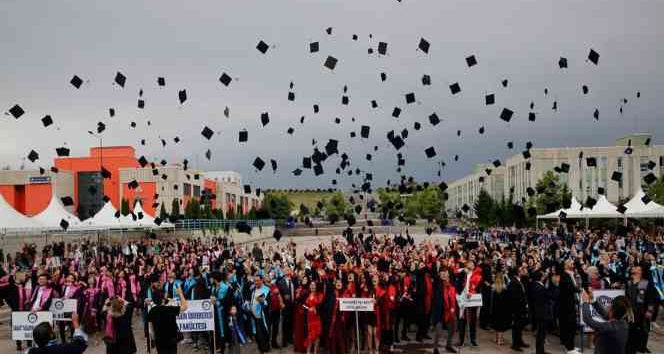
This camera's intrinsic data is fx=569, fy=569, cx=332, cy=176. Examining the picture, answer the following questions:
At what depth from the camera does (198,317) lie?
9.00 meters

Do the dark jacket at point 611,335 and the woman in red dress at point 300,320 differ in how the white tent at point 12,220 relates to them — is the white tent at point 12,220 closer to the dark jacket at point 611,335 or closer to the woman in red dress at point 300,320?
the woman in red dress at point 300,320

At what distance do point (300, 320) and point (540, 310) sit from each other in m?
4.21

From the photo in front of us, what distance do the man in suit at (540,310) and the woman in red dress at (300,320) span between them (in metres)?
3.99

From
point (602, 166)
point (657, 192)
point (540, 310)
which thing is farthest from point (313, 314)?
point (602, 166)

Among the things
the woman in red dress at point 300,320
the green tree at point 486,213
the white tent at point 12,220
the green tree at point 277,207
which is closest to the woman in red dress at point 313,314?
the woman in red dress at point 300,320

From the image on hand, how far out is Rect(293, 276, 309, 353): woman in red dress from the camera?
10211 millimetres

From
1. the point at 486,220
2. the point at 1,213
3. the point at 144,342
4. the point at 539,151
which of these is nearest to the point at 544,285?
the point at 144,342

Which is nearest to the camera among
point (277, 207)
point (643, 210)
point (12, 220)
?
→ point (12, 220)

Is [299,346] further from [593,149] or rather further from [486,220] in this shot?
[593,149]

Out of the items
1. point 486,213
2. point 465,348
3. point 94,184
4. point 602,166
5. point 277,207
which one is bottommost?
point 465,348

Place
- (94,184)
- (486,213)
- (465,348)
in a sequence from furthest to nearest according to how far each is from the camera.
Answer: (94,184) → (486,213) → (465,348)

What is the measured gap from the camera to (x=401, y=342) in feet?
37.1

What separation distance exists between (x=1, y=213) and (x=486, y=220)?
2163 inches

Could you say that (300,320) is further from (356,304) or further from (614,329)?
(614,329)
